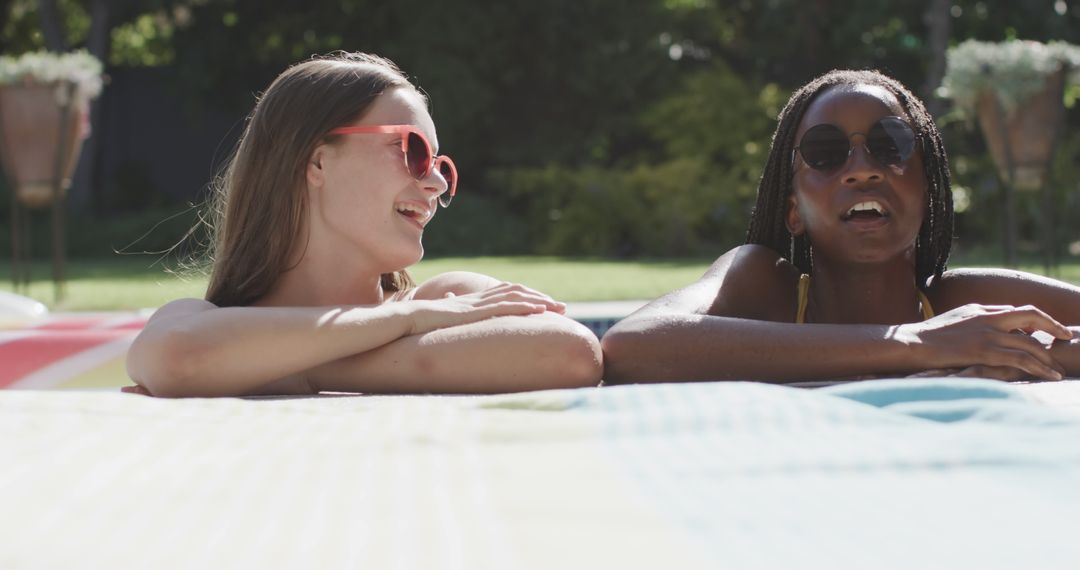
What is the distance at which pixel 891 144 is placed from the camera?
2.33 m

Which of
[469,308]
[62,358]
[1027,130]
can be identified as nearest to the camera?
[469,308]

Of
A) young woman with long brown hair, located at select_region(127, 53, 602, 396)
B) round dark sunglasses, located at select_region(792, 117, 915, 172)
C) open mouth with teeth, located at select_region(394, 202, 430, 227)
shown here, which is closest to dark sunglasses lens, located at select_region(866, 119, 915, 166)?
round dark sunglasses, located at select_region(792, 117, 915, 172)

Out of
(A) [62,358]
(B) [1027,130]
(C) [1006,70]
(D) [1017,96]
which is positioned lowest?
(A) [62,358]

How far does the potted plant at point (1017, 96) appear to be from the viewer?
27.0ft

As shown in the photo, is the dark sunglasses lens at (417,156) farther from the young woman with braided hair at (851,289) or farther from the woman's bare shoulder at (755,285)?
the woman's bare shoulder at (755,285)

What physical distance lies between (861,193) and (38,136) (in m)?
7.13

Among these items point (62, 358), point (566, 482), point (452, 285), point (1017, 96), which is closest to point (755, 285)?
point (452, 285)

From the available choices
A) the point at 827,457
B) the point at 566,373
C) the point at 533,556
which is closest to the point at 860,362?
the point at 566,373

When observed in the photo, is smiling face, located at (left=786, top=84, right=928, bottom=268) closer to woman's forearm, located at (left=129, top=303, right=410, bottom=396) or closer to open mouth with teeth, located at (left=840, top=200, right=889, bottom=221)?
open mouth with teeth, located at (left=840, top=200, right=889, bottom=221)

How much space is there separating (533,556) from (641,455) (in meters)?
0.38

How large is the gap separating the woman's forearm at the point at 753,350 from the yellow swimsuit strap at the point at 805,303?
→ 404 mm

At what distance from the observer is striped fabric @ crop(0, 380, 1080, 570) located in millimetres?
930

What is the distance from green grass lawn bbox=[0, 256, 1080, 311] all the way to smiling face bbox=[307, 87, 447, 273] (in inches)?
92.7

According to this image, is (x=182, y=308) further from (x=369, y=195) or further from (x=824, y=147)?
(x=824, y=147)
